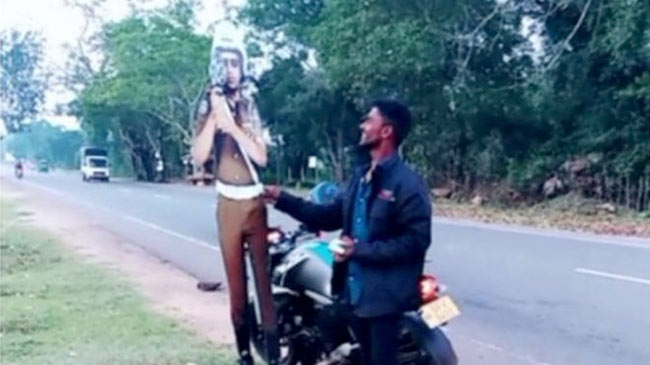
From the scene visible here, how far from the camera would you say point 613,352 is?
775cm

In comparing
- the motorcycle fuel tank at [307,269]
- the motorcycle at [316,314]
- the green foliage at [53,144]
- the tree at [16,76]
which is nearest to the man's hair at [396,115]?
the motorcycle at [316,314]

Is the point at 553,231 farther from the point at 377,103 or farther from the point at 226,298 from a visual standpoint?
the point at 377,103

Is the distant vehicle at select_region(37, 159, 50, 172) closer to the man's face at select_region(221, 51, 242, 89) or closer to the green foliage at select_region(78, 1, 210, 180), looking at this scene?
the green foliage at select_region(78, 1, 210, 180)

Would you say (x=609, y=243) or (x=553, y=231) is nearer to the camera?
(x=609, y=243)

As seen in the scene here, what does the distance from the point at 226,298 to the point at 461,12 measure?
1870 cm

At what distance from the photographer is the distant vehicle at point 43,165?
99.5 m

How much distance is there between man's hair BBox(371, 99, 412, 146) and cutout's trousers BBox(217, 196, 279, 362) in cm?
88

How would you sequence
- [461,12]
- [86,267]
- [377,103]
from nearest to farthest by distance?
1. [377,103]
2. [86,267]
3. [461,12]

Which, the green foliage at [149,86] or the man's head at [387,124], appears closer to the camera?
the man's head at [387,124]

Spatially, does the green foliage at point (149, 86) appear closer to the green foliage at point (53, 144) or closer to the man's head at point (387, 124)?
the man's head at point (387, 124)

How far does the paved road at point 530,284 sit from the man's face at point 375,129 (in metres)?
3.47

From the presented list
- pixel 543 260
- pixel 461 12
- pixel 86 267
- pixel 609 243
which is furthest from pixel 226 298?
pixel 461 12

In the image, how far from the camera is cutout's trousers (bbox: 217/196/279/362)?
16.3 feet

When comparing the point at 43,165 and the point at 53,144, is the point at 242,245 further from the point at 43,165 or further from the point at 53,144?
the point at 53,144
